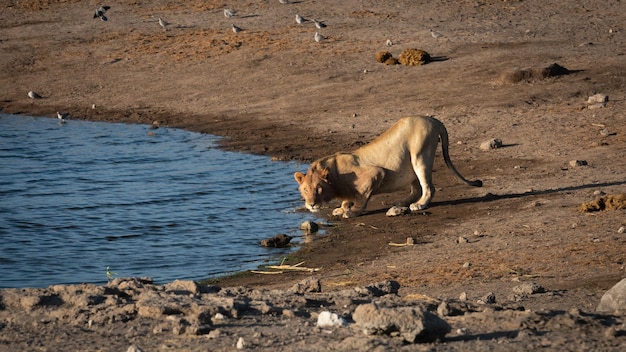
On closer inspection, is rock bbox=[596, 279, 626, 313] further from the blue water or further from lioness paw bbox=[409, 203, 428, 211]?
lioness paw bbox=[409, 203, 428, 211]

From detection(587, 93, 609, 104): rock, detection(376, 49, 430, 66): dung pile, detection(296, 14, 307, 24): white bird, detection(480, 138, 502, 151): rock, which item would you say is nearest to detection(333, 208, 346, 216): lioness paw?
detection(480, 138, 502, 151): rock

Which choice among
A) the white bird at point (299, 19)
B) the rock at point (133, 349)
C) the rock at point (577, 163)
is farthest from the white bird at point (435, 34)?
the rock at point (133, 349)

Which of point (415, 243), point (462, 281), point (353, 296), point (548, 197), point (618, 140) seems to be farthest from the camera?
point (618, 140)

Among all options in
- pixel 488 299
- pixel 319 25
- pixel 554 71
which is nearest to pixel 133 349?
pixel 488 299

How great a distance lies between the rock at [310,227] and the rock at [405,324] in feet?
21.2

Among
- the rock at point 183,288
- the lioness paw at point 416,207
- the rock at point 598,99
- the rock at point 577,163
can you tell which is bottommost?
the lioness paw at point 416,207

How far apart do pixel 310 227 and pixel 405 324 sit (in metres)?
6.69

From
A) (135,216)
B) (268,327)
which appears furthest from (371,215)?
(268,327)

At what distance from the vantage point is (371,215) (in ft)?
45.2

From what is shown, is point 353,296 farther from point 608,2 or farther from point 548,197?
point 608,2

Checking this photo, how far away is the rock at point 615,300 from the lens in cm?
769

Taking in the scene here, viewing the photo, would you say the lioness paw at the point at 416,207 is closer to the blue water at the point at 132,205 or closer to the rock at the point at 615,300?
the blue water at the point at 132,205

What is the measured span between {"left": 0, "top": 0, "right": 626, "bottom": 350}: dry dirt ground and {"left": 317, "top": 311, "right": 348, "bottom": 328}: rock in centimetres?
50

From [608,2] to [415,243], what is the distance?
56.7 ft
